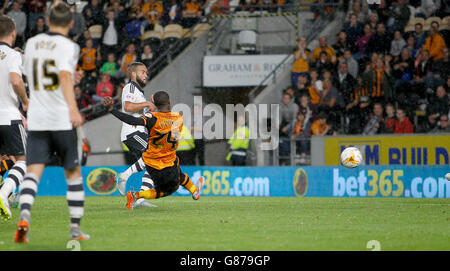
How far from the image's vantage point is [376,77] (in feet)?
64.1

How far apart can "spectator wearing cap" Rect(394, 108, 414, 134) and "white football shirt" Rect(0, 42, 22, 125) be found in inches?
426

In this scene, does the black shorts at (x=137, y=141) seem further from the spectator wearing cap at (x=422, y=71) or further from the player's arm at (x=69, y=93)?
the spectator wearing cap at (x=422, y=71)

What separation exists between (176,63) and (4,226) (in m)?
14.9

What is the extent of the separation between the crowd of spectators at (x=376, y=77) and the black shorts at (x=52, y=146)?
483 inches

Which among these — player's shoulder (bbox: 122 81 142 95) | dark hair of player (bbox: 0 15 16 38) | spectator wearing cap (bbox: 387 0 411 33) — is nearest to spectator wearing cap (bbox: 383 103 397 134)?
spectator wearing cap (bbox: 387 0 411 33)

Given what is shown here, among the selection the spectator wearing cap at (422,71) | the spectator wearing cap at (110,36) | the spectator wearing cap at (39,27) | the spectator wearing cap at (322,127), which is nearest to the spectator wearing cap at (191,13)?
the spectator wearing cap at (110,36)

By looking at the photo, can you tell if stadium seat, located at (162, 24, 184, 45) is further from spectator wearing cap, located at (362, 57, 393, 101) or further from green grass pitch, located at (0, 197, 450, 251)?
green grass pitch, located at (0, 197, 450, 251)

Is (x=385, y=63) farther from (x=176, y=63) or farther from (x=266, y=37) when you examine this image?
(x=176, y=63)

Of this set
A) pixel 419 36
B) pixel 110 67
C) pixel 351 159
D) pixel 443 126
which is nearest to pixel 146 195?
pixel 351 159

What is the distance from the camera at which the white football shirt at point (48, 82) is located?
7121mm

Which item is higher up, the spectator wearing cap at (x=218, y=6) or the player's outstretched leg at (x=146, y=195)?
the spectator wearing cap at (x=218, y=6)

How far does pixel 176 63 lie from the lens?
23.7 meters

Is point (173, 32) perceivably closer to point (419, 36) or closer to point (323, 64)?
point (323, 64)

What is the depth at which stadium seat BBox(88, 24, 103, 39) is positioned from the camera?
2538 centimetres
